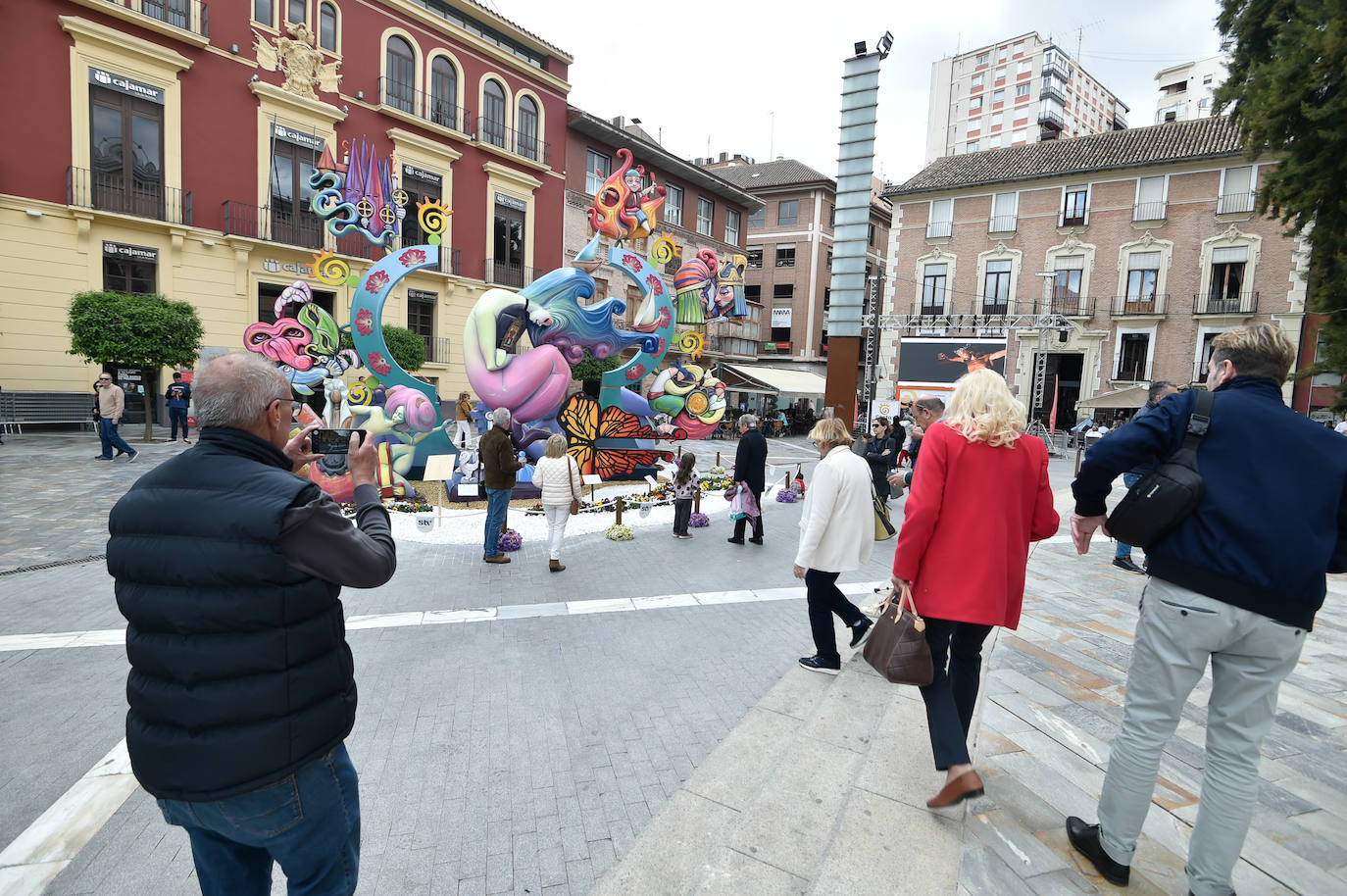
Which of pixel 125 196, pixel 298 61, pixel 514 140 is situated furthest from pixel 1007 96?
pixel 125 196

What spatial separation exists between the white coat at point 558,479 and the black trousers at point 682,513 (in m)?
2.04

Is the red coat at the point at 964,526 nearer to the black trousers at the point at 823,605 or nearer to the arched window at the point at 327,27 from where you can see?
the black trousers at the point at 823,605

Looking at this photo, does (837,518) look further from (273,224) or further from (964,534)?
(273,224)

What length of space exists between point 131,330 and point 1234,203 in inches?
1478

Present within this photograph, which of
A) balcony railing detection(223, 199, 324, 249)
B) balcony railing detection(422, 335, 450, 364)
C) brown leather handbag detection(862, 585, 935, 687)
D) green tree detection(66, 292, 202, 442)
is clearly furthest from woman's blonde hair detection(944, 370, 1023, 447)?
balcony railing detection(422, 335, 450, 364)

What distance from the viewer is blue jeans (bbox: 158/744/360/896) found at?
1711mm

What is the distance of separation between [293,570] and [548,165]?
29.0 m

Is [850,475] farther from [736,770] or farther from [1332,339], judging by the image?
[1332,339]

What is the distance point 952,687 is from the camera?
9.59 feet

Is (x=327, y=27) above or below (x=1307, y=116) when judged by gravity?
above

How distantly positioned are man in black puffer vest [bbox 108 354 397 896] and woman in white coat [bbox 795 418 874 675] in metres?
2.92

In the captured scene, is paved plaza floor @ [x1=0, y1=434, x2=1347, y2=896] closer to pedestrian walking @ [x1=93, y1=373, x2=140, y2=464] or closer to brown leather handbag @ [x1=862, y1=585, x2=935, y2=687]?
brown leather handbag @ [x1=862, y1=585, x2=935, y2=687]

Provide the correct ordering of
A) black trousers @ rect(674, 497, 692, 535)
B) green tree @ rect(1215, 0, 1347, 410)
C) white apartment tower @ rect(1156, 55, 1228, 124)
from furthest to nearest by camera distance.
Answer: white apartment tower @ rect(1156, 55, 1228, 124)
black trousers @ rect(674, 497, 692, 535)
green tree @ rect(1215, 0, 1347, 410)

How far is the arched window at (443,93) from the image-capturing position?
24031 mm
